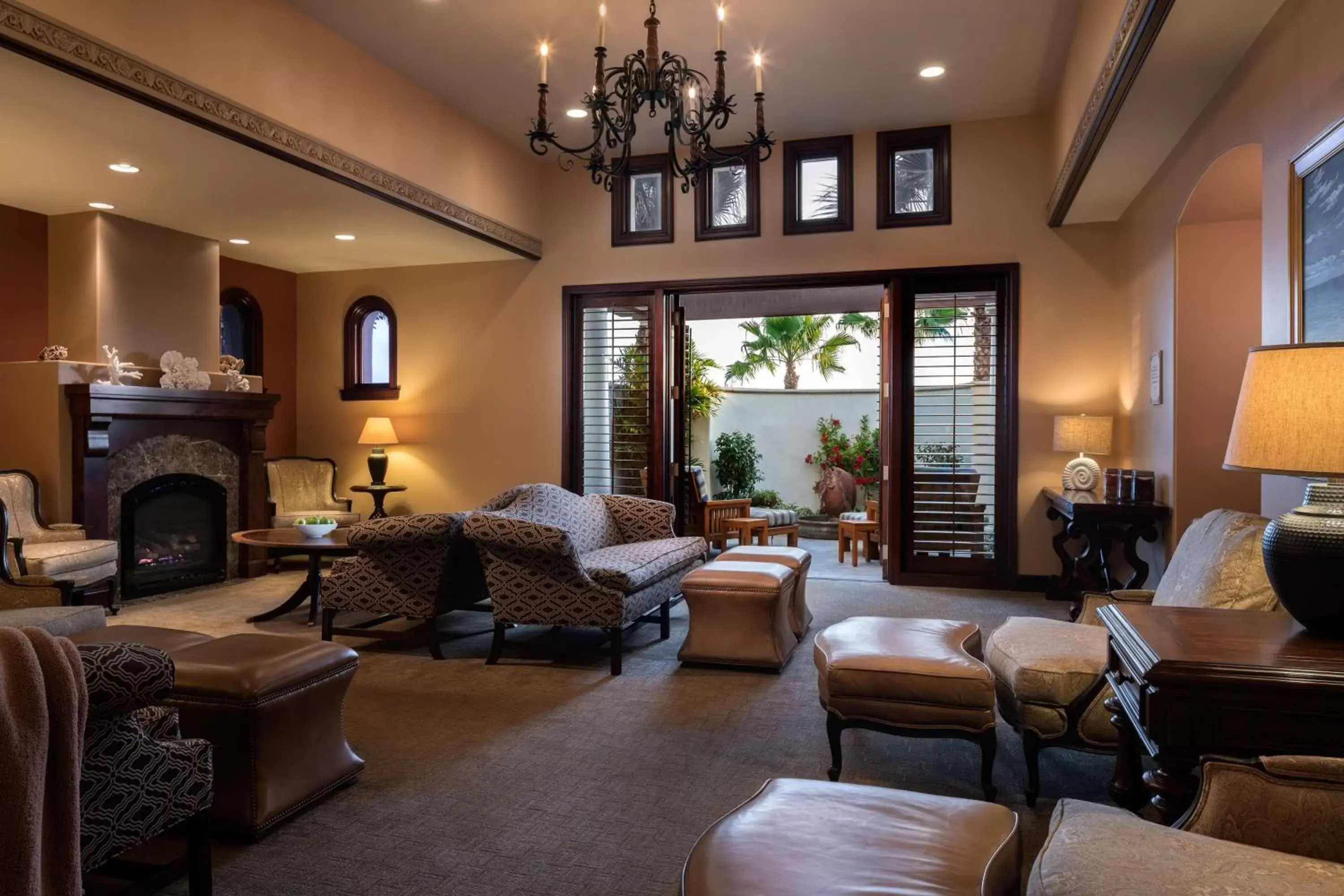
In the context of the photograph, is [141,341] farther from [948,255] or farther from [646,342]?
[948,255]

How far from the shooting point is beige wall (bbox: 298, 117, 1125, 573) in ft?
20.1

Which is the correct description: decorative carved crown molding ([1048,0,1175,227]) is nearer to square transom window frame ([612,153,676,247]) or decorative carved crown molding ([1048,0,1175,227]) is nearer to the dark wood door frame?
the dark wood door frame

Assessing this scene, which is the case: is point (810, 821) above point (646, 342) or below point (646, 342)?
below

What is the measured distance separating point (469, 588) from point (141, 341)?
3561mm

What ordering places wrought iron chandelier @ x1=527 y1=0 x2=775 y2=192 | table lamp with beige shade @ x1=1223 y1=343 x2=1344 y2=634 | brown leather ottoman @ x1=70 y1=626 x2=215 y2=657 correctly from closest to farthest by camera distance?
table lamp with beige shade @ x1=1223 y1=343 x2=1344 y2=634, brown leather ottoman @ x1=70 y1=626 x2=215 y2=657, wrought iron chandelier @ x1=527 y1=0 x2=775 y2=192

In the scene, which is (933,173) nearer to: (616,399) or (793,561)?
(616,399)

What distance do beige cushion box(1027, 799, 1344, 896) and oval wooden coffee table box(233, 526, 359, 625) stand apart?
413 centimetres

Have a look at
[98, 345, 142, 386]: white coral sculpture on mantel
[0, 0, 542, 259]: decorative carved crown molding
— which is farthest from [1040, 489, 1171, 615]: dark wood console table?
[98, 345, 142, 386]: white coral sculpture on mantel

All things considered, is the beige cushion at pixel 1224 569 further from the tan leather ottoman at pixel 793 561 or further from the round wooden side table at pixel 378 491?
the round wooden side table at pixel 378 491

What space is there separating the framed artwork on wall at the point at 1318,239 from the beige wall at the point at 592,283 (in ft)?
10.9

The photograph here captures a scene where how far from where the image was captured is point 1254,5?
9.73 feet

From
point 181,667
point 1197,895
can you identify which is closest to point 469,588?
point 181,667

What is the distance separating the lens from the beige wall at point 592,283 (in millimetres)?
6141

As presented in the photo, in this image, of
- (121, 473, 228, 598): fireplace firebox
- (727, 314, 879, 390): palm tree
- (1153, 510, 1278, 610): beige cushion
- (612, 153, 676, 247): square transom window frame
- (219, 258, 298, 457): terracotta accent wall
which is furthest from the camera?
(727, 314, 879, 390): palm tree
